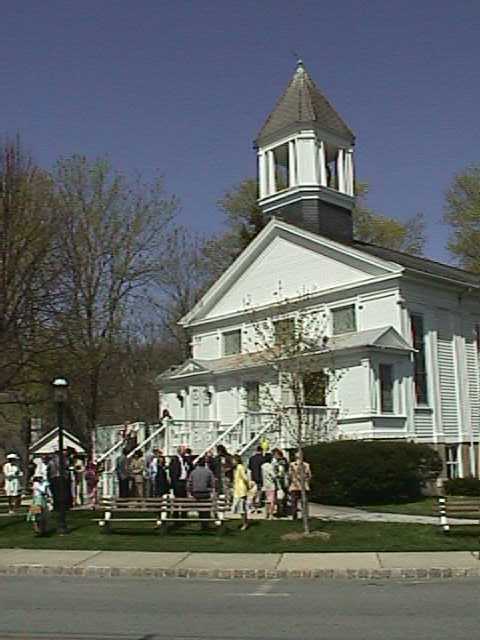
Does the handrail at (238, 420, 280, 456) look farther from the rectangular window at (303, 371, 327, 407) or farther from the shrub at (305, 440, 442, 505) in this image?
the rectangular window at (303, 371, 327, 407)

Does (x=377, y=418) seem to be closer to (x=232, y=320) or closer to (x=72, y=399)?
(x=232, y=320)

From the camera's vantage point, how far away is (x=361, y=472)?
23.8m

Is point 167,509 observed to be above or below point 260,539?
above

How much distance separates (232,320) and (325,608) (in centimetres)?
2444

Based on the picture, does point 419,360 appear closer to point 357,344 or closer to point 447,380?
point 447,380

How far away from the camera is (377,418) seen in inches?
1116

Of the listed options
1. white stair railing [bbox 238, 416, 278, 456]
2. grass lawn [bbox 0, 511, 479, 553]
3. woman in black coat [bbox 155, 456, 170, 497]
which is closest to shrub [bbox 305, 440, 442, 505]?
white stair railing [bbox 238, 416, 278, 456]

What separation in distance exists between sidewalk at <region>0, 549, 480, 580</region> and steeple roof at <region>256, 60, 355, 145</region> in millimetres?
22356

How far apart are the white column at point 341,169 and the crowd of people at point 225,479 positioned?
1384 cm

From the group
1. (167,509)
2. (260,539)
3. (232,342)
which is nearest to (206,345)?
(232,342)

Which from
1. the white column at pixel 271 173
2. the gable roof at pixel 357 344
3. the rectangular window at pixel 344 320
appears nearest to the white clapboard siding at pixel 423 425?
the gable roof at pixel 357 344

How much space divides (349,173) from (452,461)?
12552mm

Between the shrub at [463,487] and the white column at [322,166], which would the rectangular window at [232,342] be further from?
the shrub at [463,487]

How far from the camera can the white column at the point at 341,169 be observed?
119ft
